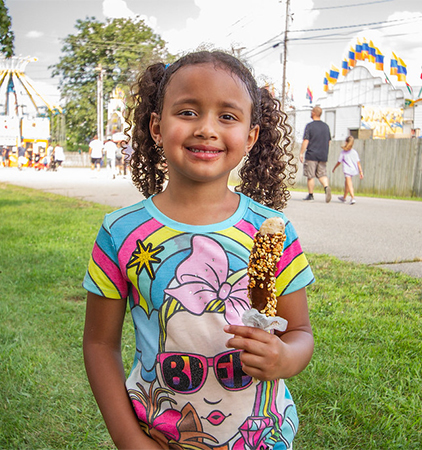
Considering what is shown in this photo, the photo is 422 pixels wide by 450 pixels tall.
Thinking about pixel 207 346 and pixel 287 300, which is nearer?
pixel 207 346

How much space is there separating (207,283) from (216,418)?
38 cm

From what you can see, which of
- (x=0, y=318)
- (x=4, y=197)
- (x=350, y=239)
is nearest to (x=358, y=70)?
(x=4, y=197)

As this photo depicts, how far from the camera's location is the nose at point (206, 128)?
151 centimetres

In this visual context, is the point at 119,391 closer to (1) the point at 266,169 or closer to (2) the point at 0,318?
(1) the point at 266,169

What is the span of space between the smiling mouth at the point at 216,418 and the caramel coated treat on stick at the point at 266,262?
1.16ft

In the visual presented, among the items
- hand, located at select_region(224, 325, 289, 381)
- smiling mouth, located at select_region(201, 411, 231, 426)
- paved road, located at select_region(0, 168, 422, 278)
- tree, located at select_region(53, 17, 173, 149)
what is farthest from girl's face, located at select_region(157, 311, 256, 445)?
tree, located at select_region(53, 17, 173, 149)

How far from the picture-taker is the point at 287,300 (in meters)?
1.62

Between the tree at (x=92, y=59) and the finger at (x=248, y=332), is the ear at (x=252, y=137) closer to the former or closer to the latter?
the finger at (x=248, y=332)

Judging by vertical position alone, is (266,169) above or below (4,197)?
above


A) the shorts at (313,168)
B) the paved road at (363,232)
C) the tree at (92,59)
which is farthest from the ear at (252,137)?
the tree at (92,59)

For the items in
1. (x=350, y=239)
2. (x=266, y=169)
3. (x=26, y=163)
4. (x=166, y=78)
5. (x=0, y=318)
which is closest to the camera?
(x=166, y=78)

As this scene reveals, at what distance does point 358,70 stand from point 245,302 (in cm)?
4474

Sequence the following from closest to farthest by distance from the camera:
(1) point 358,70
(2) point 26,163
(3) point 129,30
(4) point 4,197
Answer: (4) point 4,197 → (2) point 26,163 → (1) point 358,70 → (3) point 129,30

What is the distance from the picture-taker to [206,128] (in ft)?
4.97
